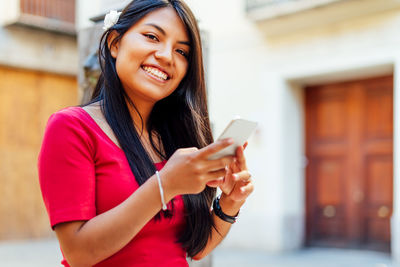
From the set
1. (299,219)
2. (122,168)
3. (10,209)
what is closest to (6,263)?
(10,209)

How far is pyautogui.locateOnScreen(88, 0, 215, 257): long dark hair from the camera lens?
1653 mm

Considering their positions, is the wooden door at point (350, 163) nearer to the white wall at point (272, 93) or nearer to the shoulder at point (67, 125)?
the white wall at point (272, 93)

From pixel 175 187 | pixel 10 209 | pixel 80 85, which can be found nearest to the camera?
pixel 175 187

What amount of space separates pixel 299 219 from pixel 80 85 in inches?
252

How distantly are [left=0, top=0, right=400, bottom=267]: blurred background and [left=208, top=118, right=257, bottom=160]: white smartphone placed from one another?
613 cm

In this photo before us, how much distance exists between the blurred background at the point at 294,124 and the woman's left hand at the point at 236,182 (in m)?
5.81

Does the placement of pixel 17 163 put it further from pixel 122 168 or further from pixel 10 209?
pixel 122 168

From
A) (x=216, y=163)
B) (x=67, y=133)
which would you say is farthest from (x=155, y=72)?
(x=216, y=163)

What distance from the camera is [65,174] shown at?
1.39m

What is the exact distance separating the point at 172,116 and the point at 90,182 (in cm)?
63

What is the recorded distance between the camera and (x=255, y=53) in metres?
9.10

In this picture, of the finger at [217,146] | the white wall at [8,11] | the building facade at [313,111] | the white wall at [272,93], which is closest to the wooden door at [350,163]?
the building facade at [313,111]

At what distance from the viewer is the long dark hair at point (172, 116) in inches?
65.1

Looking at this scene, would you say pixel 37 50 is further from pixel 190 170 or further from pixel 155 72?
pixel 190 170
